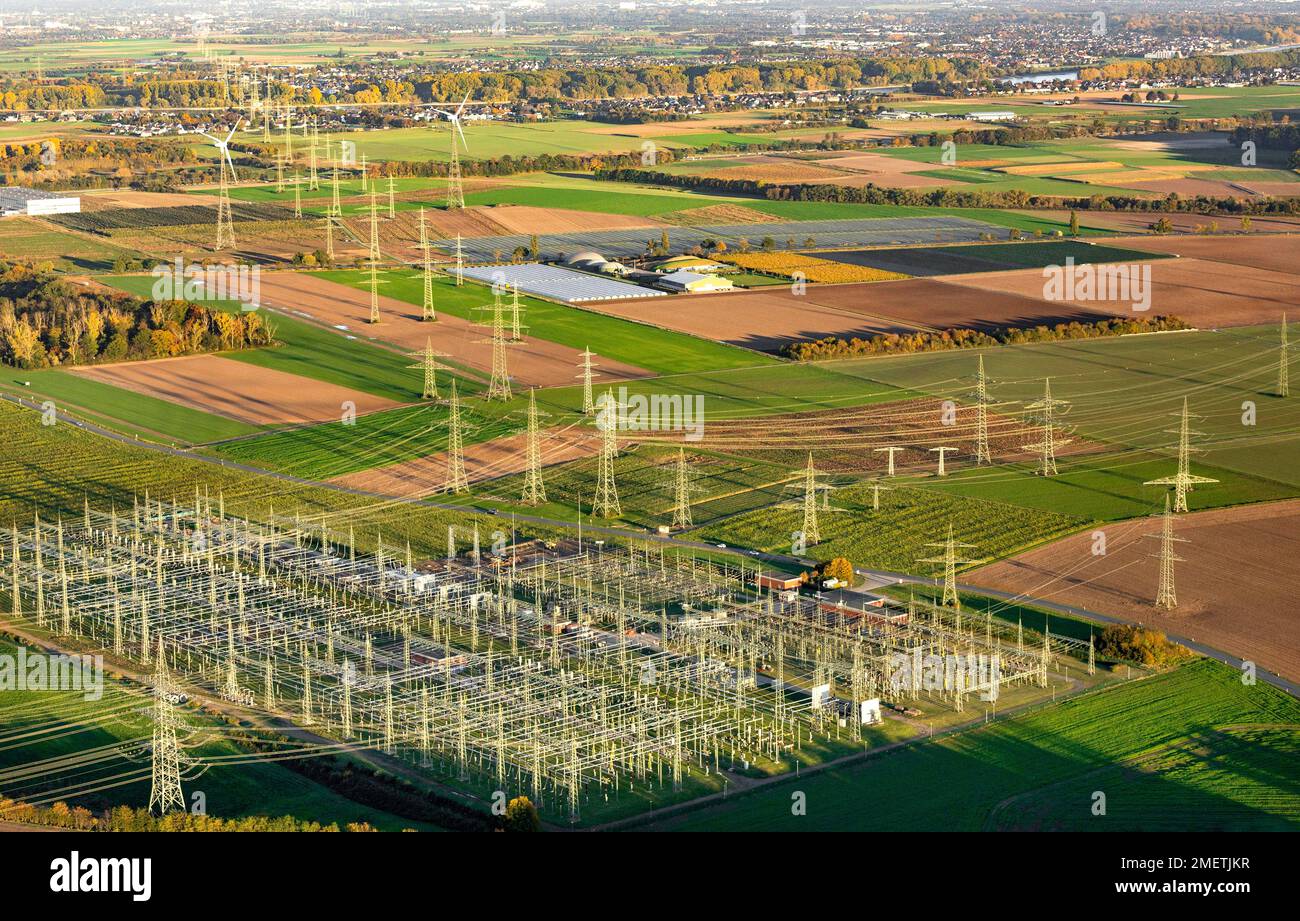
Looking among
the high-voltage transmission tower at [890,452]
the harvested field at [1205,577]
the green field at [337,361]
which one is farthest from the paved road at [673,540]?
the green field at [337,361]

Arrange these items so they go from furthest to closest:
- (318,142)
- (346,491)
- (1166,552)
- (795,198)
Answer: (318,142) < (795,198) < (346,491) < (1166,552)

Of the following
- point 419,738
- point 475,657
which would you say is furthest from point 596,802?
point 475,657

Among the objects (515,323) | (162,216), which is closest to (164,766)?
(515,323)

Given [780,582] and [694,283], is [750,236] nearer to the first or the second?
[694,283]

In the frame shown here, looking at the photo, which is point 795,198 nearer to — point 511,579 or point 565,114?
point 565,114

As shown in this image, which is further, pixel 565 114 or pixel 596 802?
pixel 565 114

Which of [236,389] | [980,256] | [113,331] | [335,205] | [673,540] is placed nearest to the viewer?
[673,540]
